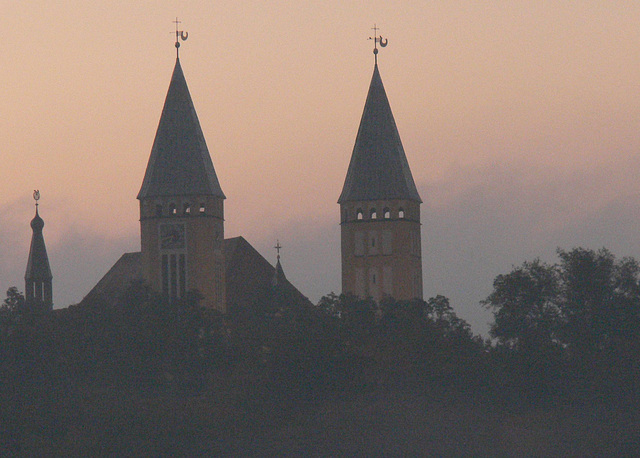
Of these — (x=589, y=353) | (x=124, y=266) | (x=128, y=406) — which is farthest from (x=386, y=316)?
(x=124, y=266)

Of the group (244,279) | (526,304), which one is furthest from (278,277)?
(526,304)

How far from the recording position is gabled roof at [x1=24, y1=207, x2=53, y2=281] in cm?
12150

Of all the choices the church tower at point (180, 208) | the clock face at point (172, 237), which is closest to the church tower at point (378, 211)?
the church tower at point (180, 208)

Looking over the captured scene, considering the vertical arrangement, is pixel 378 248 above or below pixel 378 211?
below

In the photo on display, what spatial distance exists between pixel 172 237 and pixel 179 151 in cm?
390

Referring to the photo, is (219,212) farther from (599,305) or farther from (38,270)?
(599,305)

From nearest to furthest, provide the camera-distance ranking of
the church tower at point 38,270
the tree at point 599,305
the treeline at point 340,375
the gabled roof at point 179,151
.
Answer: the treeline at point 340,375 < the tree at point 599,305 < the gabled roof at point 179,151 < the church tower at point 38,270

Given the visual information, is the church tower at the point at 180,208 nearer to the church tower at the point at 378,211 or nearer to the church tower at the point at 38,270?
the church tower at the point at 378,211

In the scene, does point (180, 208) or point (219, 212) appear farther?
point (219, 212)

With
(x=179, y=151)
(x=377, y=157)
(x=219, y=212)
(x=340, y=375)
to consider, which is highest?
(x=179, y=151)

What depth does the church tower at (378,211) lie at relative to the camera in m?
109

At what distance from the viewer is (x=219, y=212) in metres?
109

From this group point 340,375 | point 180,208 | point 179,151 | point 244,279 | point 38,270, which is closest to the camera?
point 340,375

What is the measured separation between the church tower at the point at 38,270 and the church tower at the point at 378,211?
17.5 m
